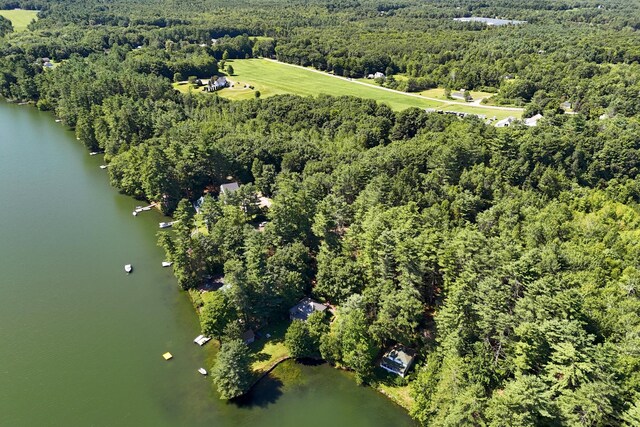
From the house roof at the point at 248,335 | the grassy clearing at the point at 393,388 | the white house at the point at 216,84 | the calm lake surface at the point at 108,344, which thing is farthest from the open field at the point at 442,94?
the house roof at the point at 248,335

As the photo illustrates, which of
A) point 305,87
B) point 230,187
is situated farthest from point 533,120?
point 230,187

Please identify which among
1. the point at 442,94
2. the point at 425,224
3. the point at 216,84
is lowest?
the point at 216,84

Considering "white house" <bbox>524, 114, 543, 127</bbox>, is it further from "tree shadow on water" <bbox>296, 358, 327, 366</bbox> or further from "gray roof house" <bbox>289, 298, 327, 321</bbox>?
"tree shadow on water" <bbox>296, 358, 327, 366</bbox>

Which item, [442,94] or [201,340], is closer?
[201,340]

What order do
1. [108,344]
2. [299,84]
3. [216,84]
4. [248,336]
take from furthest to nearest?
[299,84] < [216,84] < [108,344] < [248,336]

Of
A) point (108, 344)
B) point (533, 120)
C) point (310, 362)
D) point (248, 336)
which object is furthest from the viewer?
point (533, 120)

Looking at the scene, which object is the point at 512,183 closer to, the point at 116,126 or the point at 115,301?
the point at 115,301

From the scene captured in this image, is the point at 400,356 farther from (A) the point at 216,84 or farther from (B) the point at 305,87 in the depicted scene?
(A) the point at 216,84
